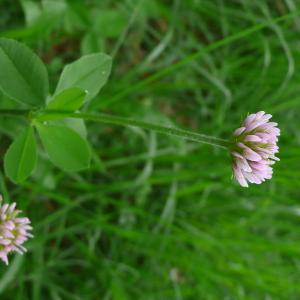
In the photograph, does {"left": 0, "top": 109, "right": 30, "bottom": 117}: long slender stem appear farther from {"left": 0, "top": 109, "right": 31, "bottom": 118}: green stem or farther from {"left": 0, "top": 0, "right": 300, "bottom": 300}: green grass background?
{"left": 0, "top": 0, "right": 300, "bottom": 300}: green grass background

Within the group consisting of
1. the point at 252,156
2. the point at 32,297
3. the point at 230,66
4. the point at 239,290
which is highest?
the point at 252,156

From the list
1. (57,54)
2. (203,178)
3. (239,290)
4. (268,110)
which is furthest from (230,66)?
(239,290)

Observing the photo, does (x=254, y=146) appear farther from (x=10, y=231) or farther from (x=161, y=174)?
(x=161, y=174)

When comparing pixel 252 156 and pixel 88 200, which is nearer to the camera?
pixel 252 156

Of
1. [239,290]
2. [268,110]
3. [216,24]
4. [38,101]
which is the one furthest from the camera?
[216,24]

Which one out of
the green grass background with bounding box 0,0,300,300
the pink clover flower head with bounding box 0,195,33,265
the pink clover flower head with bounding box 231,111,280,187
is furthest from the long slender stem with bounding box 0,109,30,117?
the green grass background with bounding box 0,0,300,300

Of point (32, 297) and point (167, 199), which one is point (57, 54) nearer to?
point (167, 199)

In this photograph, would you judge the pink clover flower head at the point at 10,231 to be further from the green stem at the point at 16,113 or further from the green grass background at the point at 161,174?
the green grass background at the point at 161,174
